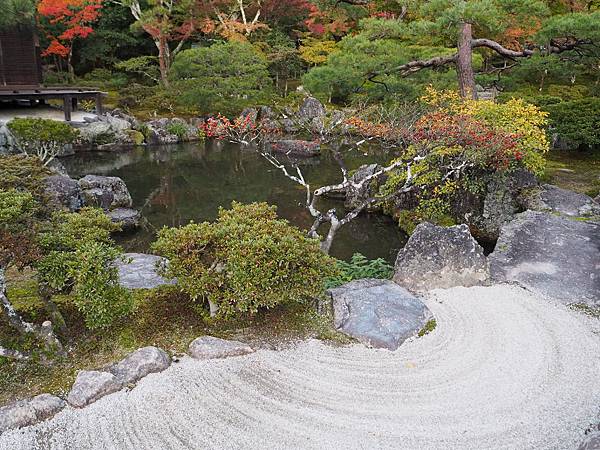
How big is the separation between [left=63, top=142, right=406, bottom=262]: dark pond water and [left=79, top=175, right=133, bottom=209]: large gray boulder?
628 mm

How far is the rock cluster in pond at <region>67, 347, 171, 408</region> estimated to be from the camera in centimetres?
382

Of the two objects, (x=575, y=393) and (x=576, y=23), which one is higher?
(x=576, y=23)

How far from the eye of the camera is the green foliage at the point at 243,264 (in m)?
4.66

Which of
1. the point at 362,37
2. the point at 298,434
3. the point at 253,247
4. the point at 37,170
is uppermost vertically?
the point at 362,37

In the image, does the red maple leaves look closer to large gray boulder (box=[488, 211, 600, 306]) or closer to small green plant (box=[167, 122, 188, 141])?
small green plant (box=[167, 122, 188, 141])

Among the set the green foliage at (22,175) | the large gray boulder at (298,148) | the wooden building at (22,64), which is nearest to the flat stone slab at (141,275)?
the green foliage at (22,175)

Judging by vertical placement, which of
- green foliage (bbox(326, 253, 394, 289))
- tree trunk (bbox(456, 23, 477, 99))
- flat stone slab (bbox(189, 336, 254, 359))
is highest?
tree trunk (bbox(456, 23, 477, 99))

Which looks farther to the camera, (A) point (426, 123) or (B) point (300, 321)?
(A) point (426, 123)

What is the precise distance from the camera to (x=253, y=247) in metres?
4.68

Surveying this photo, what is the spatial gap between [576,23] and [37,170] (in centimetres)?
979

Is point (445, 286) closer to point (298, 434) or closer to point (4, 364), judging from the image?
point (298, 434)

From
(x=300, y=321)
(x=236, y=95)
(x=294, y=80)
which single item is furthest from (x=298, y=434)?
(x=294, y=80)

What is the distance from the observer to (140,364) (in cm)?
416

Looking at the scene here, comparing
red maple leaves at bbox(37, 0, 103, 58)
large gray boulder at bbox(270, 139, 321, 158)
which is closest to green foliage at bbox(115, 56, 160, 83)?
red maple leaves at bbox(37, 0, 103, 58)
